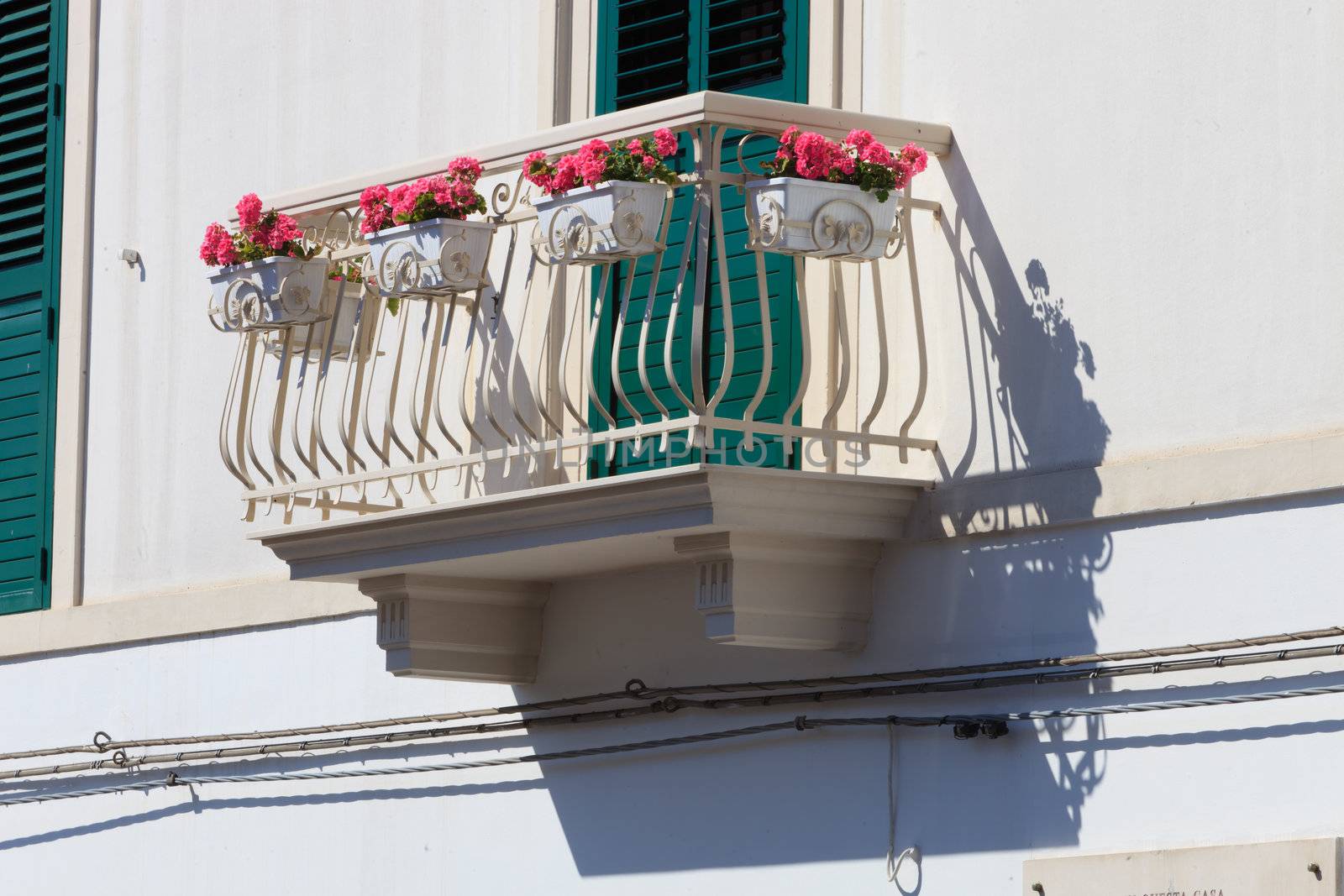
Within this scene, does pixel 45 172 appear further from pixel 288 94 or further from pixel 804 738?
pixel 804 738

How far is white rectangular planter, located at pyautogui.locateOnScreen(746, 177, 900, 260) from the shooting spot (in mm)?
7238

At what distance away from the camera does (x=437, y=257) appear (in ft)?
25.8

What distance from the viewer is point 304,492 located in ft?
29.4

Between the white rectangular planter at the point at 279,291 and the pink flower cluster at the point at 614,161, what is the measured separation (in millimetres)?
1266

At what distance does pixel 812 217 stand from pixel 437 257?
1270mm

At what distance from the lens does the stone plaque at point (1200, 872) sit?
6418 mm

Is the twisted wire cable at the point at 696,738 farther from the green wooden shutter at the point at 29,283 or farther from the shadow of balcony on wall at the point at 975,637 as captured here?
the green wooden shutter at the point at 29,283

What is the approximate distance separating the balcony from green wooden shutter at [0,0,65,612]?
1.59 meters

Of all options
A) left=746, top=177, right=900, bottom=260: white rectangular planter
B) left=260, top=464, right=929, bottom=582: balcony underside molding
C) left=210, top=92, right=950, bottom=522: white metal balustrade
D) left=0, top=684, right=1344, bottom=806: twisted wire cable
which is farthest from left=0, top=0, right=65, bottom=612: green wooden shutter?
left=746, top=177, right=900, bottom=260: white rectangular planter

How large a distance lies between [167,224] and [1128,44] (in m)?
4.46

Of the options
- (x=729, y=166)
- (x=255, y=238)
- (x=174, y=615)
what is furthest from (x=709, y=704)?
(x=174, y=615)

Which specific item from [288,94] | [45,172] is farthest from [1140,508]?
[45,172]

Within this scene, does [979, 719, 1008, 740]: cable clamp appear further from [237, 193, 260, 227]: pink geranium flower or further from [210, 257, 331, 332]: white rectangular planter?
[237, 193, 260, 227]: pink geranium flower

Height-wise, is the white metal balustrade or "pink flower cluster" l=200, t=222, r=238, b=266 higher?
"pink flower cluster" l=200, t=222, r=238, b=266
